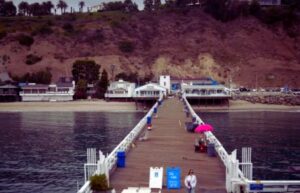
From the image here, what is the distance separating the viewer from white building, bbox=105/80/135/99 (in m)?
137

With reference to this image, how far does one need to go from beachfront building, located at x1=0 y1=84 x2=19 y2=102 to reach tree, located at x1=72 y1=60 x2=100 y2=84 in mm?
18071

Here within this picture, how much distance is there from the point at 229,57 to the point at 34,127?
11219 centimetres

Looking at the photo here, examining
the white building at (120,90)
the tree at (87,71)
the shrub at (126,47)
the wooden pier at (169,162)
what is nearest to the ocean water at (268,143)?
the wooden pier at (169,162)

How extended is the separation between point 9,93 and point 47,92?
35.2 feet

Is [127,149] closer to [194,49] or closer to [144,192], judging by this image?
[144,192]

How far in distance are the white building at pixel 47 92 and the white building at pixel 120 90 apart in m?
11.3

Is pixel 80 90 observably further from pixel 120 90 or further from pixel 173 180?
pixel 173 180

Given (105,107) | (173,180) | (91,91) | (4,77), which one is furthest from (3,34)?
(173,180)

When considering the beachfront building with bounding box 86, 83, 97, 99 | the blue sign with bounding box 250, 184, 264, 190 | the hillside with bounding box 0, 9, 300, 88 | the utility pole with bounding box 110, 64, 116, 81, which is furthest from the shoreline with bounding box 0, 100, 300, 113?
the blue sign with bounding box 250, 184, 264, 190

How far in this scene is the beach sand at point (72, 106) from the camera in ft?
411

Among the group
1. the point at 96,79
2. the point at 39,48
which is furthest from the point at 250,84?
the point at 39,48

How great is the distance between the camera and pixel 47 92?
14325 centimetres

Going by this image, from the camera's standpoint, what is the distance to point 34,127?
84.3 m

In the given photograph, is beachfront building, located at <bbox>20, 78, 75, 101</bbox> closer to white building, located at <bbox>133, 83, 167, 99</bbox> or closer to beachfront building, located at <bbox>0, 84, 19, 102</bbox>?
beachfront building, located at <bbox>0, 84, 19, 102</bbox>
